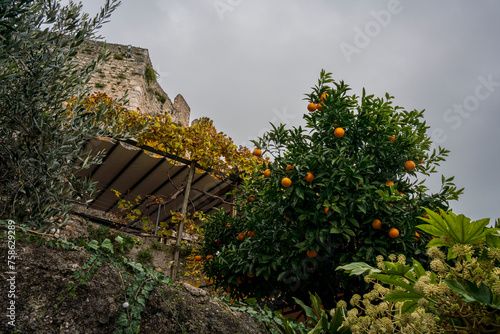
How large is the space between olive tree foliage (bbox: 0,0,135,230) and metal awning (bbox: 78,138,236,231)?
375cm

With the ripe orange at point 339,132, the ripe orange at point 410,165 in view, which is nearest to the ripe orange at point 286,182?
the ripe orange at point 339,132

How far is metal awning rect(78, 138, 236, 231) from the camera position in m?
6.76

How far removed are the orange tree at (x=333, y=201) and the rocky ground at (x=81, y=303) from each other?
0.98 m

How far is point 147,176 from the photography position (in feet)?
25.6

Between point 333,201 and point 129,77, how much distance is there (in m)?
9.09

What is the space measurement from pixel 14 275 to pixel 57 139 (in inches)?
42.9

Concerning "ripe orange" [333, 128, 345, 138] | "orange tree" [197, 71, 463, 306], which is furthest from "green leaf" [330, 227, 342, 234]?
"ripe orange" [333, 128, 345, 138]

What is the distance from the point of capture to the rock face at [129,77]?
32.9ft

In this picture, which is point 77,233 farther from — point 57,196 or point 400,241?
point 400,241

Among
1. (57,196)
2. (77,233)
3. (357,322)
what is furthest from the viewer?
(77,233)

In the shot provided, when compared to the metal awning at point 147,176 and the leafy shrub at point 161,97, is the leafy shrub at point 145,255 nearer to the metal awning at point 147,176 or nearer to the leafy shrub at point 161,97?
the metal awning at point 147,176

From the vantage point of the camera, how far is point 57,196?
238 centimetres

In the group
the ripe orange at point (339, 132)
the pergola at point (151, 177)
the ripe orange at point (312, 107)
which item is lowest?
the ripe orange at point (339, 132)

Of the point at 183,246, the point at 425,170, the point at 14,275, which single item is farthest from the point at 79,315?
the point at 183,246
